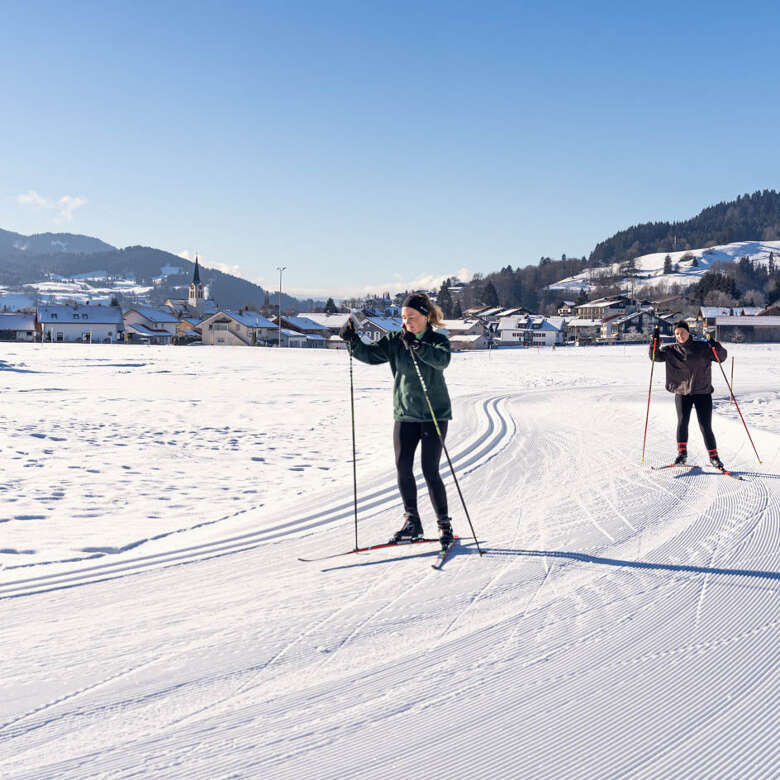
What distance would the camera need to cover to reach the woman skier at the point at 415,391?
4395 millimetres

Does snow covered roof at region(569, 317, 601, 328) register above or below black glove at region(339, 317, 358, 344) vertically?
above

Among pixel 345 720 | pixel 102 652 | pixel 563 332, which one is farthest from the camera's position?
pixel 563 332

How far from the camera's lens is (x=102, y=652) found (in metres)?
3.09

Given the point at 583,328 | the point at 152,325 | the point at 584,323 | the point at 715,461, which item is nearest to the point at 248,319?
the point at 152,325

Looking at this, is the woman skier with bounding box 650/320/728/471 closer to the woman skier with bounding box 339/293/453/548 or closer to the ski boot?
the ski boot

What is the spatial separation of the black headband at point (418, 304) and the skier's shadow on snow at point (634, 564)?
5.90 ft

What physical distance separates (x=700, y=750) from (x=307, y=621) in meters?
1.94

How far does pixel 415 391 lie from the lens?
14.5ft

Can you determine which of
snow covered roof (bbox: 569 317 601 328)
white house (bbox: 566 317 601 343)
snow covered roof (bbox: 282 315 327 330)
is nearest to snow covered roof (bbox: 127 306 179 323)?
snow covered roof (bbox: 282 315 327 330)

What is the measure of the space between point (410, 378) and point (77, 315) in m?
83.7

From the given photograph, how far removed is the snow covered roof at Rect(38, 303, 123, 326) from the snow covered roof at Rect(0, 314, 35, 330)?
1.91m

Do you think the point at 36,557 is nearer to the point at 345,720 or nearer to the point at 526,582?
the point at 345,720

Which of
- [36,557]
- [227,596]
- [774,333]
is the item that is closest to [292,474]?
[36,557]

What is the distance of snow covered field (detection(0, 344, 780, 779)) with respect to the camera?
240 centimetres
